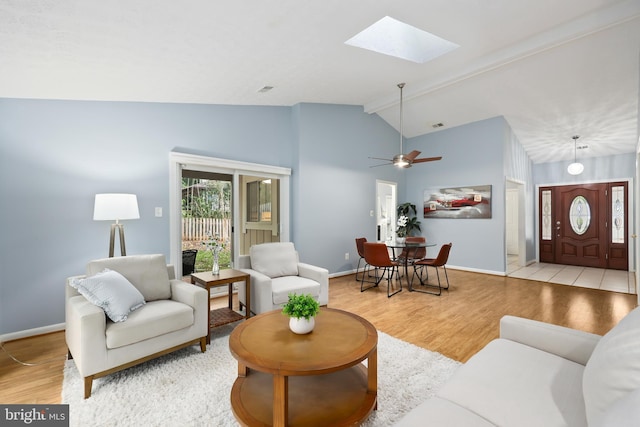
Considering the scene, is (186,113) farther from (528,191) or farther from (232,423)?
(528,191)

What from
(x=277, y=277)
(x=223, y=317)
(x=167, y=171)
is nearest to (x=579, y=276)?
(x=277, y=277)

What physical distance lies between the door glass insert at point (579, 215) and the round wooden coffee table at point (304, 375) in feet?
25.5

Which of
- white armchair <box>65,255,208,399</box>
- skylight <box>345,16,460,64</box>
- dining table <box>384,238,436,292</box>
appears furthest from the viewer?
dining table <box>384,238,436,292</box>

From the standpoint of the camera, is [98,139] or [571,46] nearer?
[98,139]

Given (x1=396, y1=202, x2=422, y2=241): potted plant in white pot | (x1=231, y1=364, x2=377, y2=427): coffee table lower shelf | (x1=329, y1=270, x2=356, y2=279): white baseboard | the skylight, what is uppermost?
the skylight

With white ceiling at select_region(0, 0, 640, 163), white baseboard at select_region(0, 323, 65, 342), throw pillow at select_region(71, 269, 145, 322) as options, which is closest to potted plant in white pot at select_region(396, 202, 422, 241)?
white ceiling at select_region(0, 0, 640, 163)

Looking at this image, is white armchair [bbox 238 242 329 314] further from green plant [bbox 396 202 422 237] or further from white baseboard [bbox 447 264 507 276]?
white baseboard [bbox 447 264 507 276]

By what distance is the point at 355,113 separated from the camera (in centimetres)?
600

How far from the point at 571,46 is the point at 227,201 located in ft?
16.8

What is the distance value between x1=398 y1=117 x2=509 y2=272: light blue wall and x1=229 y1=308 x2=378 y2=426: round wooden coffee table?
16.4ft

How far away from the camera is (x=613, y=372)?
0.95m

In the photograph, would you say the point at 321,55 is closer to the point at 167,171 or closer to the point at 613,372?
the point at 167,171

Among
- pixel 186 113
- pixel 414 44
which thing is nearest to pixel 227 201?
pixel 186 113

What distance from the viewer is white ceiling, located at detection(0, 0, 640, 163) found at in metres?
2.19
